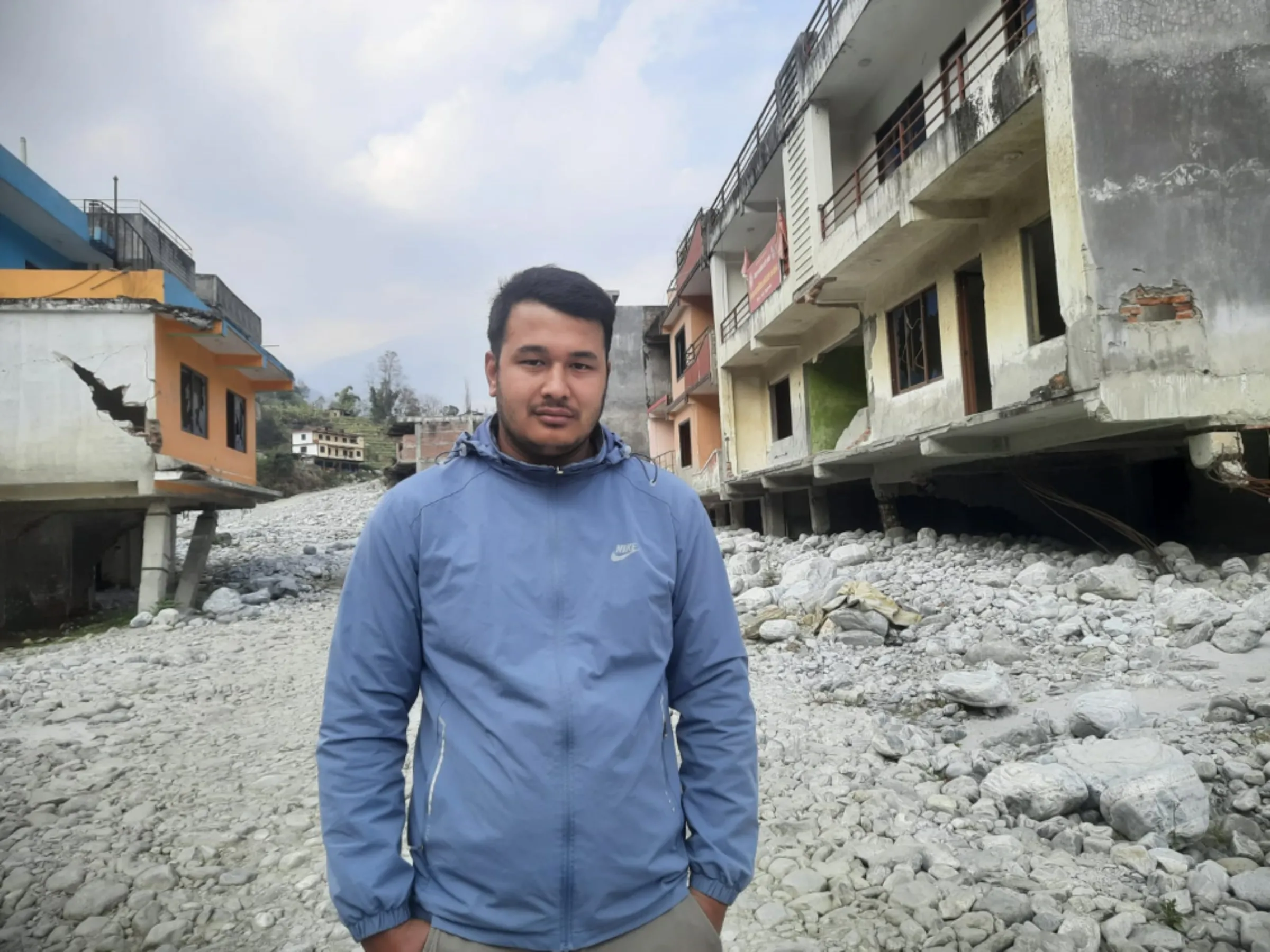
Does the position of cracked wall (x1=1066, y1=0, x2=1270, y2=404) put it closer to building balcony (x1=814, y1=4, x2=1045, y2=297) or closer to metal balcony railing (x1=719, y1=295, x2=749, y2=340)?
building balcony (x1=814, y1=4, x2=1045, y2=297)

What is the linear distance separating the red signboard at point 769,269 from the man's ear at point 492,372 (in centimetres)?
1296

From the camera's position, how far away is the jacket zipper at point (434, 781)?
4.90ft

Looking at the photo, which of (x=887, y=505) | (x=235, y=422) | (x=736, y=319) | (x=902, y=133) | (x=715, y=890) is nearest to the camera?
(x=715, y=890)

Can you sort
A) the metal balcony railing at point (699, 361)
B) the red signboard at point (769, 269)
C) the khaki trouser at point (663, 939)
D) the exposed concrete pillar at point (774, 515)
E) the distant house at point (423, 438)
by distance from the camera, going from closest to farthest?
1. the khaki trouser at point (663, 939)
2. the red signboard at point (769, 269)
3. the exposed concrete pillar at point (774, 515)
4. the metal balcony railing at point (699, 361)
5. the distant house at point (423, 438)

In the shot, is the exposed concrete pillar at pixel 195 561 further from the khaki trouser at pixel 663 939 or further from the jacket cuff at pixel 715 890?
the jacket cuff at pixel 715 890

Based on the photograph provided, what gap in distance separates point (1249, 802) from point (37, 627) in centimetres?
1795

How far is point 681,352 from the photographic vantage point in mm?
25438

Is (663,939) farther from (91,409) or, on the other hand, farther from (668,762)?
(91,409)

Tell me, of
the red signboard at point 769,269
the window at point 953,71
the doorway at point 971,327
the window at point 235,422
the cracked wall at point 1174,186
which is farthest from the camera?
the window at point 235,422

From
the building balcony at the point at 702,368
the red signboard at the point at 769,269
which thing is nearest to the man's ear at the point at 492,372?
the red signboard at the point at 769,269

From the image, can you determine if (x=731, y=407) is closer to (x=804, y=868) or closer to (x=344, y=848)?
(x=804, y=868)

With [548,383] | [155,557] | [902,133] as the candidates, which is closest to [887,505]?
[902,133]

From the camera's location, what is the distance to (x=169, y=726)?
661cm

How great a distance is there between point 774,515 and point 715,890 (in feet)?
53.1
